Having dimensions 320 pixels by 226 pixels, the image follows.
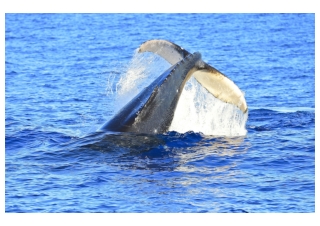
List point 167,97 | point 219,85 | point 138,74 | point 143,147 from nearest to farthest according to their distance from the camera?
1. point 143,147
2. point 167,97
3. point 219,85
4. point 138,74

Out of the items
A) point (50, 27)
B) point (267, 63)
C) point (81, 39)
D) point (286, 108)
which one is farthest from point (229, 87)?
point (50, 27)

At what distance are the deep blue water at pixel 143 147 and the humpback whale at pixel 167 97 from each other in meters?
0.33

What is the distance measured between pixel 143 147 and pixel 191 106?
3478mm

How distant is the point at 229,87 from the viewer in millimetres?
16453

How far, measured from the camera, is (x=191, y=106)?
18.7m

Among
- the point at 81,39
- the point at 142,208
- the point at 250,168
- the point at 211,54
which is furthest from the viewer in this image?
the point at 81,39

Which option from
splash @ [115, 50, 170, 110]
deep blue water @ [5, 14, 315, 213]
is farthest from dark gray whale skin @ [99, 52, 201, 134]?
splash @ [115, 50, 170, 110]

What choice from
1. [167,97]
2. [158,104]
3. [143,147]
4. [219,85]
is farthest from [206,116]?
[143,147]

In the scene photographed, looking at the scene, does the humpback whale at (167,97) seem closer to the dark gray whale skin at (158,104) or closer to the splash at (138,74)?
the dark gray whale skin at (158,104)

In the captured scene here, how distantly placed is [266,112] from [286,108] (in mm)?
1320

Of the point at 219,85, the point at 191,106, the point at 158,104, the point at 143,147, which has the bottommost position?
the point at 143,147

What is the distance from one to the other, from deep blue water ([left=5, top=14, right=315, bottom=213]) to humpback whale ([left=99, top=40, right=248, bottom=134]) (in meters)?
0.33

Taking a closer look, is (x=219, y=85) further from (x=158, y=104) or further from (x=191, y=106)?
(x=191, y=106)

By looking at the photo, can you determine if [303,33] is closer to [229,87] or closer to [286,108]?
[286,108]
